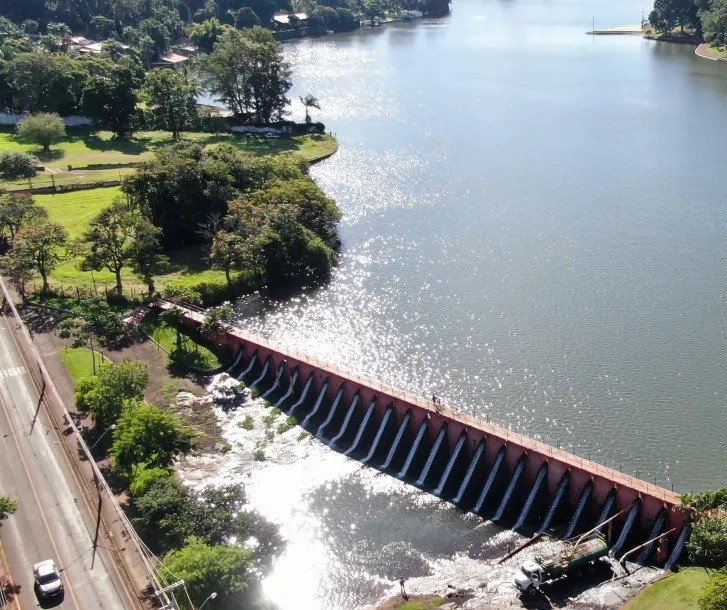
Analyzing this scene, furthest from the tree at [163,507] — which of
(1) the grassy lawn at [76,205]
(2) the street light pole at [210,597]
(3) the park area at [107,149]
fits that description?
(3) the park area at [107,149]

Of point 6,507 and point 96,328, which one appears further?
point 96,328

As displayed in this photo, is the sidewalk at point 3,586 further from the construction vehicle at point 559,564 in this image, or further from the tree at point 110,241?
the tree at point 110,241

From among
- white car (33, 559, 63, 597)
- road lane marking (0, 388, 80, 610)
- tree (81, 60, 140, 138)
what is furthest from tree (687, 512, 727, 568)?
tree (81, 60, 140, 138)

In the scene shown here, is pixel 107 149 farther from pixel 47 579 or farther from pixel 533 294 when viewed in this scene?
pixel 47 579

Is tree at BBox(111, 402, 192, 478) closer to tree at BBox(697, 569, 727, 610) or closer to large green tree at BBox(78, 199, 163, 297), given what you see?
large green tree at BBox(78, 199, 163, 297)

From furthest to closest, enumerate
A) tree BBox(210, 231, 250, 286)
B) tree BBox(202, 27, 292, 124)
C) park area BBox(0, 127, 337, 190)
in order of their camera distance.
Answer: tree BBox(202, 27, 292, 124) → park area BBox(0, 127, 337, 190) → tree BBox(210, 231, 250, 286)

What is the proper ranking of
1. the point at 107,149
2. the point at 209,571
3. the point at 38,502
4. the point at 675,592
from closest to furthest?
the point at 209,571 < the point at 675,592 < the point at 38,502 < the point at 107,149

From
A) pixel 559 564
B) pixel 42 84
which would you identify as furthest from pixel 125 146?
pixel 559 564
